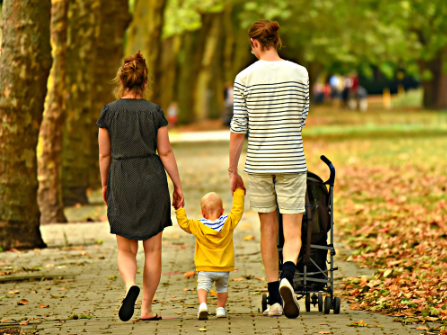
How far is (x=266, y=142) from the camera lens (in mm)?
6559

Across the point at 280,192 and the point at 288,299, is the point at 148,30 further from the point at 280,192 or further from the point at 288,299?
the point at 288,299

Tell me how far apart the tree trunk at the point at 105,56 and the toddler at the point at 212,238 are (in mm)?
10361

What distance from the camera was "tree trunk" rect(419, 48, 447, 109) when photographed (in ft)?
160

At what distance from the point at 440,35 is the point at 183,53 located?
39.3ft

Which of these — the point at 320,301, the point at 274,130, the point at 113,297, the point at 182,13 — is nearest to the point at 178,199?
the point at 274,130

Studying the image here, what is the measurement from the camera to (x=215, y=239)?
665cm

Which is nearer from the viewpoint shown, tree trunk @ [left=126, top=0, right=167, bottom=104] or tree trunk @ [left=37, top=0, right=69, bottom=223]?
tree trunk @ [left=37, top=0, right=69, bottom=223]

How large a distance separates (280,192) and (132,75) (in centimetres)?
133

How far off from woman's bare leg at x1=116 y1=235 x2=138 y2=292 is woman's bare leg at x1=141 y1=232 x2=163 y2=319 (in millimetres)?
100

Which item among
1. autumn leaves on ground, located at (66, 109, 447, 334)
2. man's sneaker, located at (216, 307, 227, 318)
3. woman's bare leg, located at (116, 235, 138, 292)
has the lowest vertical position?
autumn leaves on ground, located at (66, 109, 447, 334)

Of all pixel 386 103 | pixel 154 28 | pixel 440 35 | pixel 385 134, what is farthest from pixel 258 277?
pixel 386 103

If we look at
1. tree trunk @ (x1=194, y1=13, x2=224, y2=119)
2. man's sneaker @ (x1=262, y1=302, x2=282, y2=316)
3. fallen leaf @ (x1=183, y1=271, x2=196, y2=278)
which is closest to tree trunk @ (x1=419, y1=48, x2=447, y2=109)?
tree trunk @ (x1=194, y1=13, x2=224, y2=119)

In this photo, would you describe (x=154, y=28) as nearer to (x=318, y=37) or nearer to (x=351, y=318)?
(x=351, y=318)

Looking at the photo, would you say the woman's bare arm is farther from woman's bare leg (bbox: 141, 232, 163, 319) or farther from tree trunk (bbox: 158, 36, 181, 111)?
tree trunk (bbox: 158, 36, 181, 111)
